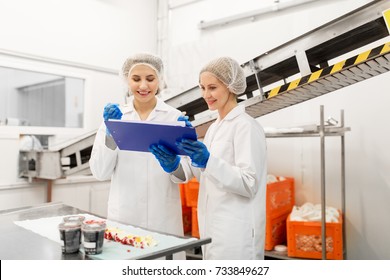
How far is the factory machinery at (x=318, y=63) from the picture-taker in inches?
64.8

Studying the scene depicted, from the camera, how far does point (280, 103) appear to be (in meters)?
2.26

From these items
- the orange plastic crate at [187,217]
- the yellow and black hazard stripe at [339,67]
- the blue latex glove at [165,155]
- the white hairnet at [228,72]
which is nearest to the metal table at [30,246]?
the blue latex glove at [165,155]

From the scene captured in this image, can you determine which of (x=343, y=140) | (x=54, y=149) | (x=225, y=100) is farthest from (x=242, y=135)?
(x=54, y=149)

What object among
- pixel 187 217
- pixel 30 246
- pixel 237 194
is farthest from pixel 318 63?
pixel 187 217

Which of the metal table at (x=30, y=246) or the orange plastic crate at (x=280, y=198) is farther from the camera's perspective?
the orange plastic crate at (x=280, y=198)

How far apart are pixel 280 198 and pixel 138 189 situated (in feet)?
5.53

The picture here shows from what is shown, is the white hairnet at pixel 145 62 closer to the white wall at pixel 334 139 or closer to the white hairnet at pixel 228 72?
the white hairnet at pixel 228 72

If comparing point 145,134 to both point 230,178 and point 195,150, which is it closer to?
point 195,150

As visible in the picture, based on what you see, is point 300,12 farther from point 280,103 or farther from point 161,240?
point 161,240

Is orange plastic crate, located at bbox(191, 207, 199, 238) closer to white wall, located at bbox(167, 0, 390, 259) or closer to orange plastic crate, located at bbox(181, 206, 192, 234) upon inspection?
orange plastic crate, located at bbox(181, 206, 192, 234)

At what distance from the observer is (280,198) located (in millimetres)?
2992

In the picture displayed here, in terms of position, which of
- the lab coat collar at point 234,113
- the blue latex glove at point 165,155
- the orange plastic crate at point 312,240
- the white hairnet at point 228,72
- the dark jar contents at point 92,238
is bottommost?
the orange plastic crate at point 312,240

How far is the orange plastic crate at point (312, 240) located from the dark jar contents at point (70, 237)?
1981 mm

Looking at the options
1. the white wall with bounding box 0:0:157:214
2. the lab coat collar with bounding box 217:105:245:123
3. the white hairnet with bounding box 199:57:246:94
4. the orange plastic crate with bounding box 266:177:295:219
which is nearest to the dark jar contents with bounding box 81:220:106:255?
the lab coat collar with bounding box 217:105:245:123
